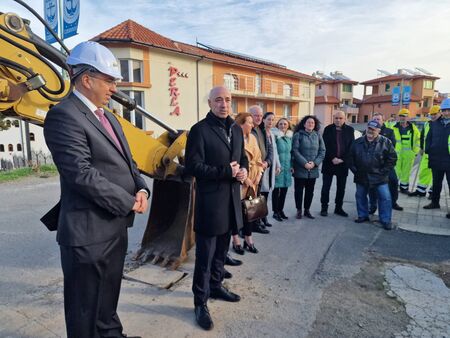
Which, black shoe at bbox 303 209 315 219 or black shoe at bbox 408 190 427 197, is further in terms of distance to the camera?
black shoe at bbox 408 190 427 197

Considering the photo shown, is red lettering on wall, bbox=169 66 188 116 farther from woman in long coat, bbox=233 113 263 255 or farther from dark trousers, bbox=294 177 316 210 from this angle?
woman in long coat, bbox=233 113 263 255

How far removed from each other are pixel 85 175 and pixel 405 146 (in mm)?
7657

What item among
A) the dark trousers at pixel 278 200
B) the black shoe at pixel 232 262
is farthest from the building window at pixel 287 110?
the black shoe at pixel 232 262

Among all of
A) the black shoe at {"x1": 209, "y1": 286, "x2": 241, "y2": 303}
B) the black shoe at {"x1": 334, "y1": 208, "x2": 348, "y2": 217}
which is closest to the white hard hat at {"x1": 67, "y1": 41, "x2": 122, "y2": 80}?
the black shoe at {"x1": 209, "y1": 286, "x2": 241, "y2": 303}

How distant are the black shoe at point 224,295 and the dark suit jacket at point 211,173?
2.21 feet

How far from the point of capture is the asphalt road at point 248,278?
8.80 ft

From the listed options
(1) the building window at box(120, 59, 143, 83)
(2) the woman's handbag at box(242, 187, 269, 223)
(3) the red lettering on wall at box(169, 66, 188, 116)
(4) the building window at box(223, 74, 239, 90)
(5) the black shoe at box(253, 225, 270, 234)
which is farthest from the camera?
(4) the building window at box(223, 74, 239, 90)

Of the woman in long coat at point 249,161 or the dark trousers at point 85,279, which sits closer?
the dark trousers at point 85,279

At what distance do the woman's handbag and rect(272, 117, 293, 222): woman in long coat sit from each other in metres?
1.89

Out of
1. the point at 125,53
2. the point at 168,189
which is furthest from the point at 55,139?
the point at 125,53

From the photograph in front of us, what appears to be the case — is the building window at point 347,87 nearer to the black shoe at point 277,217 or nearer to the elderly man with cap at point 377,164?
the elderly man with cap at point 377,164

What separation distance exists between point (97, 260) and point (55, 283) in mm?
2023

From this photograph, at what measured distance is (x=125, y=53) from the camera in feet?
70.9

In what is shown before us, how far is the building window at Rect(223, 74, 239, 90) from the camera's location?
2897 cm
